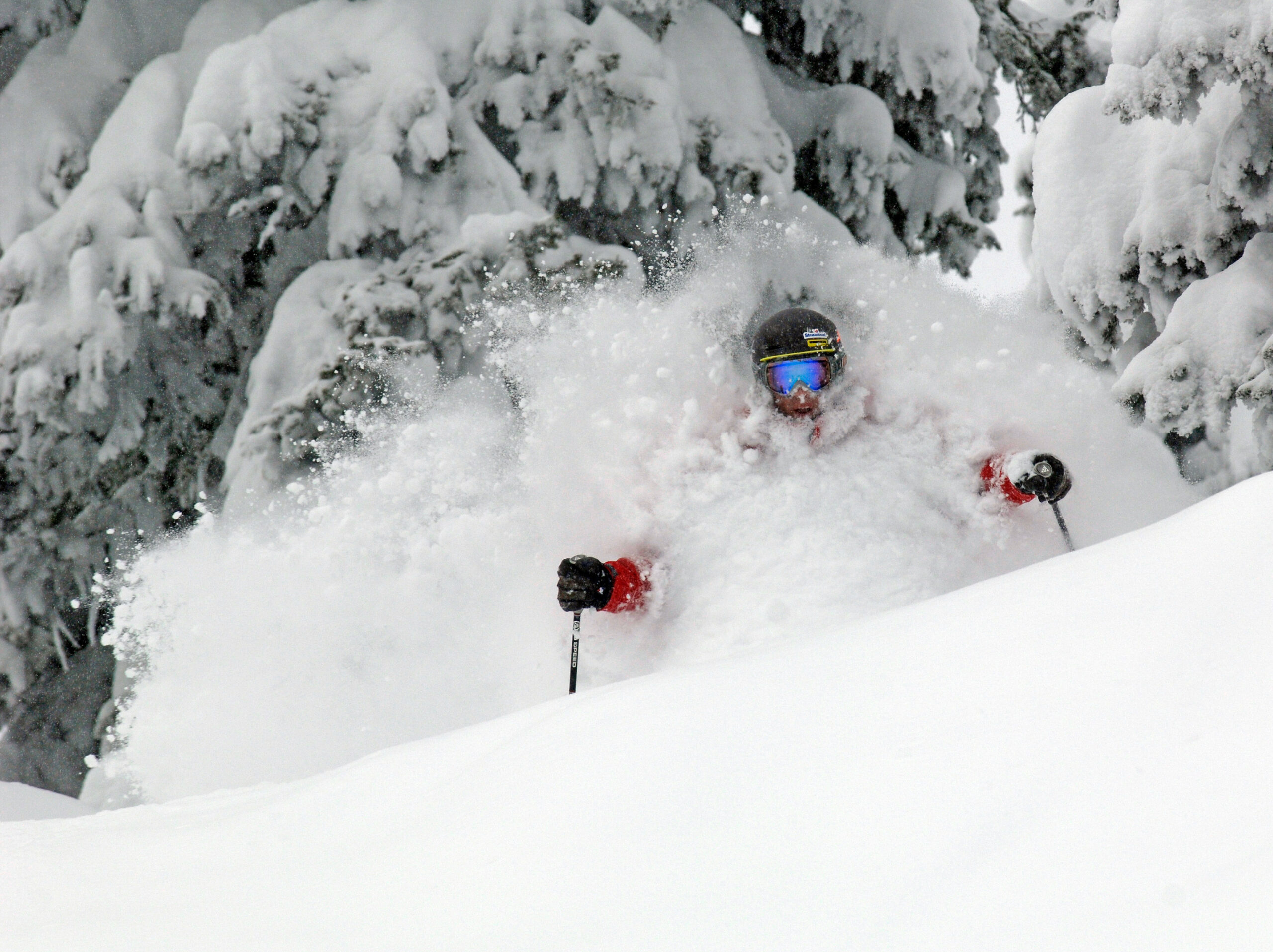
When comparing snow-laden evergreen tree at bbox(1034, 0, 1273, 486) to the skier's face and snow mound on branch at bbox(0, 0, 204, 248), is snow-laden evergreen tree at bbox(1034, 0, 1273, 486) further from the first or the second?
snow mound on branch at bbox(0, 0, 204, 248)

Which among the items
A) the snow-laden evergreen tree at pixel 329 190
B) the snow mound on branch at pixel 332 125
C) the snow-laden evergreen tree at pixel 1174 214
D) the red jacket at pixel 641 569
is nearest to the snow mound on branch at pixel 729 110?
the snow-laden evergreen tree at pixel 329 190

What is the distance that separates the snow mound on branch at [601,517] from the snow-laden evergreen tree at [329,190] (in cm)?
31

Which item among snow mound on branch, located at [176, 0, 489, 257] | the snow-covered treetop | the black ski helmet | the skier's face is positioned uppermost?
the snow-covered treetop

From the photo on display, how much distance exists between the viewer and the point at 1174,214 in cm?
430

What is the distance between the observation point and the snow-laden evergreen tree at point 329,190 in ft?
19.8

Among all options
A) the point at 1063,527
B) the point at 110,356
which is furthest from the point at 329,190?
the point at 1063,527

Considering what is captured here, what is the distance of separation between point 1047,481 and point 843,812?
289 cm

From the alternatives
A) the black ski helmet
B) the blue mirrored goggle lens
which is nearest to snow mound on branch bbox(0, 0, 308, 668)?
the black ski helmet

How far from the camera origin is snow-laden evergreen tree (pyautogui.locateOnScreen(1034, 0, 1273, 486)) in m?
3.68

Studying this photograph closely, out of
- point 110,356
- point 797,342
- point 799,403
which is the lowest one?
point 799,403

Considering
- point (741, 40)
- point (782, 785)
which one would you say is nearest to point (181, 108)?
point (741, 40)

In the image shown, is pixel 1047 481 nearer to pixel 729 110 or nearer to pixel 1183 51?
pixel 1183 51

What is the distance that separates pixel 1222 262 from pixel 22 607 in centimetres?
691

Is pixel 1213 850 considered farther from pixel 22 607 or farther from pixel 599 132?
pixel 22 607
